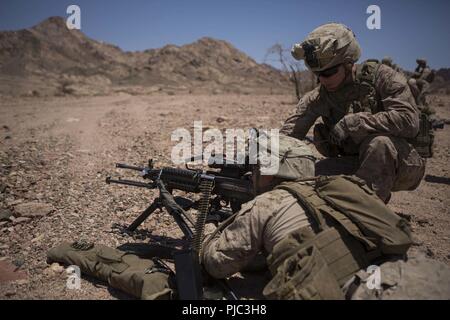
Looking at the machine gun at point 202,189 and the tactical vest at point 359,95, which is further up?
the tactical vest at point 359,95

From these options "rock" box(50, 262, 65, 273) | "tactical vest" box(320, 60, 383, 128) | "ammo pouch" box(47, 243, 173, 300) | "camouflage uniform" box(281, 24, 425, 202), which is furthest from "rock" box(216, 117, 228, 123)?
"rock" box(50, 262, 65, 273)

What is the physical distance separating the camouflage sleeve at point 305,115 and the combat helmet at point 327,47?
1.62 ft

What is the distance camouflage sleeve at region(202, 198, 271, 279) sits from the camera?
2711mm

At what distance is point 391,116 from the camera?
373cm

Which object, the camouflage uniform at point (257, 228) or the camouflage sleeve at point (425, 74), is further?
the camouflage sleeve at point (425, 74)

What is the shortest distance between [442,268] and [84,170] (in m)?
5.03

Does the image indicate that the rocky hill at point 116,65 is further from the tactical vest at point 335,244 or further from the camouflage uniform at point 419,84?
the tactical vest at point 335,244

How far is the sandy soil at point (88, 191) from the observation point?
374 cm

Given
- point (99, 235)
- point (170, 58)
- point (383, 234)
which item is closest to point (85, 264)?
point (99, 235)

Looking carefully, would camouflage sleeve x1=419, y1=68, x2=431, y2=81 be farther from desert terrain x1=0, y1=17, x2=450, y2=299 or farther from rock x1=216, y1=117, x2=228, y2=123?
rock x1=216, y1=117, x2=228, y2=123

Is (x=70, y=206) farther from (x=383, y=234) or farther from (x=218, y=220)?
(x=383, y=234)

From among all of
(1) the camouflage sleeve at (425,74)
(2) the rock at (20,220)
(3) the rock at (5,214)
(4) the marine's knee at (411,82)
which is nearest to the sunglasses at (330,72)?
(4) the marine's knee at (411,82)

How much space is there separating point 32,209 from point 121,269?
1956 mm

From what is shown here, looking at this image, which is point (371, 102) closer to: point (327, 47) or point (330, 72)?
point (330, 72)
